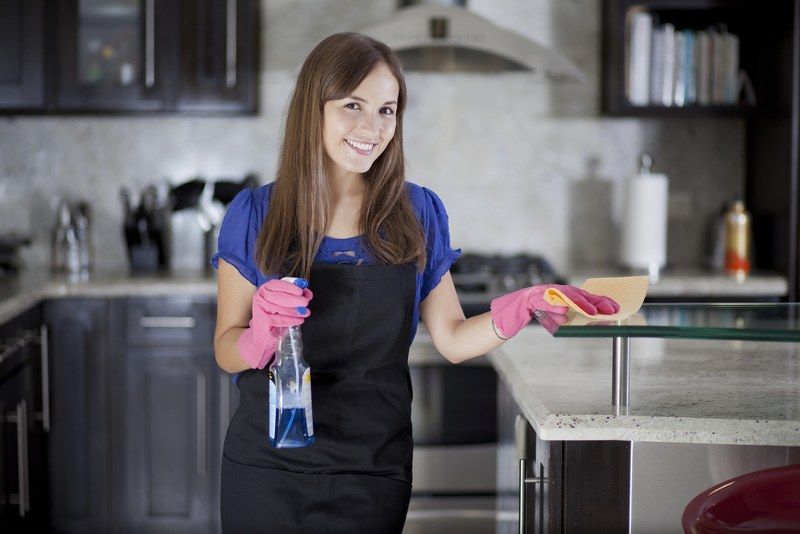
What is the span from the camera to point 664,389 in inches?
71.8

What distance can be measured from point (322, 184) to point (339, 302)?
0.21 metres

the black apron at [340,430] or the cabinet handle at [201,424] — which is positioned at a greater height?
the black apron at [340,430]

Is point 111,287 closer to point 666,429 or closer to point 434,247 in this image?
point 434,247

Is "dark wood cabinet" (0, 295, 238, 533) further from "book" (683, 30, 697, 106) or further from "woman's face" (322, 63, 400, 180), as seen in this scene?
"book" (683, 30, 697, 106)

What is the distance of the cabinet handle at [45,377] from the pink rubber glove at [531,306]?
2120 millimetres

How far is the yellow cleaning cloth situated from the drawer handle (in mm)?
2027

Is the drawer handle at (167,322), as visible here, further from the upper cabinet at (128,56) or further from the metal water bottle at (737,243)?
the metal water bottle at (737,243)

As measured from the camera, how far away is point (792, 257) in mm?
3627

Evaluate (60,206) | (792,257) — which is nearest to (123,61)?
(60,206)

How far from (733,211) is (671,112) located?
17.2 inches

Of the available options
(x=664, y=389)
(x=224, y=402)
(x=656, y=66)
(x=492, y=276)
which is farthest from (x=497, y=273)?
(x=664, y=389)

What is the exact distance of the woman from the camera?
1.77 m

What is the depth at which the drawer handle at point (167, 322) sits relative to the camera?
11.4 ft

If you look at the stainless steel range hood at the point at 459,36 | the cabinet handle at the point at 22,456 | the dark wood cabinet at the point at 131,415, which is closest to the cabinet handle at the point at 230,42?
the stainless steel range hood at the point at 459,36
